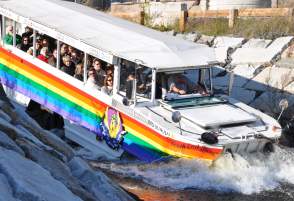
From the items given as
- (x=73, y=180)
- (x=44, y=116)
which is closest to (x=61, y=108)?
(x=44, y=116)

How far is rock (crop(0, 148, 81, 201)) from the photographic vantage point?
15.1ft

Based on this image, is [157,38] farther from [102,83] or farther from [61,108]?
[61,108]

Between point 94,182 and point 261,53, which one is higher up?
point 94,182

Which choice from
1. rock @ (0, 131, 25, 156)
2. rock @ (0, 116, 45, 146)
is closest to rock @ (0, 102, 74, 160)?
rock @ (0, 116, 45, 146)

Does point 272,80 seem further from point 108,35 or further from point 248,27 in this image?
point 108,35

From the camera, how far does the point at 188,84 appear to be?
11.9 m

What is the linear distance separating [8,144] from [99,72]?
6.67 m

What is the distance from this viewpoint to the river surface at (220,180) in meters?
10.5

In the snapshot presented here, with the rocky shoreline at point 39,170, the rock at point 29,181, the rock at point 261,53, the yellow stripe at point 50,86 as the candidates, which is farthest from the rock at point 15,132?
the rock at point 261,53

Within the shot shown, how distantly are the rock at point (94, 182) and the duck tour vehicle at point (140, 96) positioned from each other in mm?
3597

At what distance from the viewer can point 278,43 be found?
656 inches

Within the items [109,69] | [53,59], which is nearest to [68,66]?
[53,59]

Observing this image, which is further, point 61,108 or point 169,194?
point 61,108

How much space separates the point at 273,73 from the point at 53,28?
6.17m
